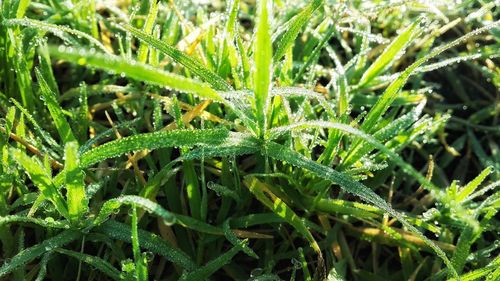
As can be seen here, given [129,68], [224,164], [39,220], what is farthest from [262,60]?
[39,220]

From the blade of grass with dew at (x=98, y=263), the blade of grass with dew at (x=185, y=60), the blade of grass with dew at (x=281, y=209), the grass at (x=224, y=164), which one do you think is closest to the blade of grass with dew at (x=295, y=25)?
the grass at (x=224, y=164)

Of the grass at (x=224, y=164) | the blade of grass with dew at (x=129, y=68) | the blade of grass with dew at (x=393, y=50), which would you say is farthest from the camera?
the blade of grass with dew at (x=393, y=50)

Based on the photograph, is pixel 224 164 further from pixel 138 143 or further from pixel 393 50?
pixel 393 50

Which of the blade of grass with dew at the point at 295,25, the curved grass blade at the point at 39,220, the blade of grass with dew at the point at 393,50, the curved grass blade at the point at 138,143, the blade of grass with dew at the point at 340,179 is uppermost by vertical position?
the blade of grass with dew at the point at 295,25

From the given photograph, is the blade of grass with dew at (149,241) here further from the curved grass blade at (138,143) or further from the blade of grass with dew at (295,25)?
the blade of grass with dew at (295,25)

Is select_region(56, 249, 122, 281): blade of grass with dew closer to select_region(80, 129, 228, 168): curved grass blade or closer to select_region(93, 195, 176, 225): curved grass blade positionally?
select_region(93, 195, 176, 225): curved grass blade

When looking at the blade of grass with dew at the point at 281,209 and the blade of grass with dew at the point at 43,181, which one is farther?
the blade of grass with dew at the point at 281,209

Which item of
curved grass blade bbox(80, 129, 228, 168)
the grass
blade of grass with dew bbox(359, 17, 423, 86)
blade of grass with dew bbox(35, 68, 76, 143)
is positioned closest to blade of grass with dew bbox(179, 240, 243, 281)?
the grass

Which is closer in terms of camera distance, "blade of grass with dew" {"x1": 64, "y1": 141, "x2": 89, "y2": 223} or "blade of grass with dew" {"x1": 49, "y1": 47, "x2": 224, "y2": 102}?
"blade of grass with dew" {"x1": 49, "y1": 47, "x2": 224, "y2": 102}
